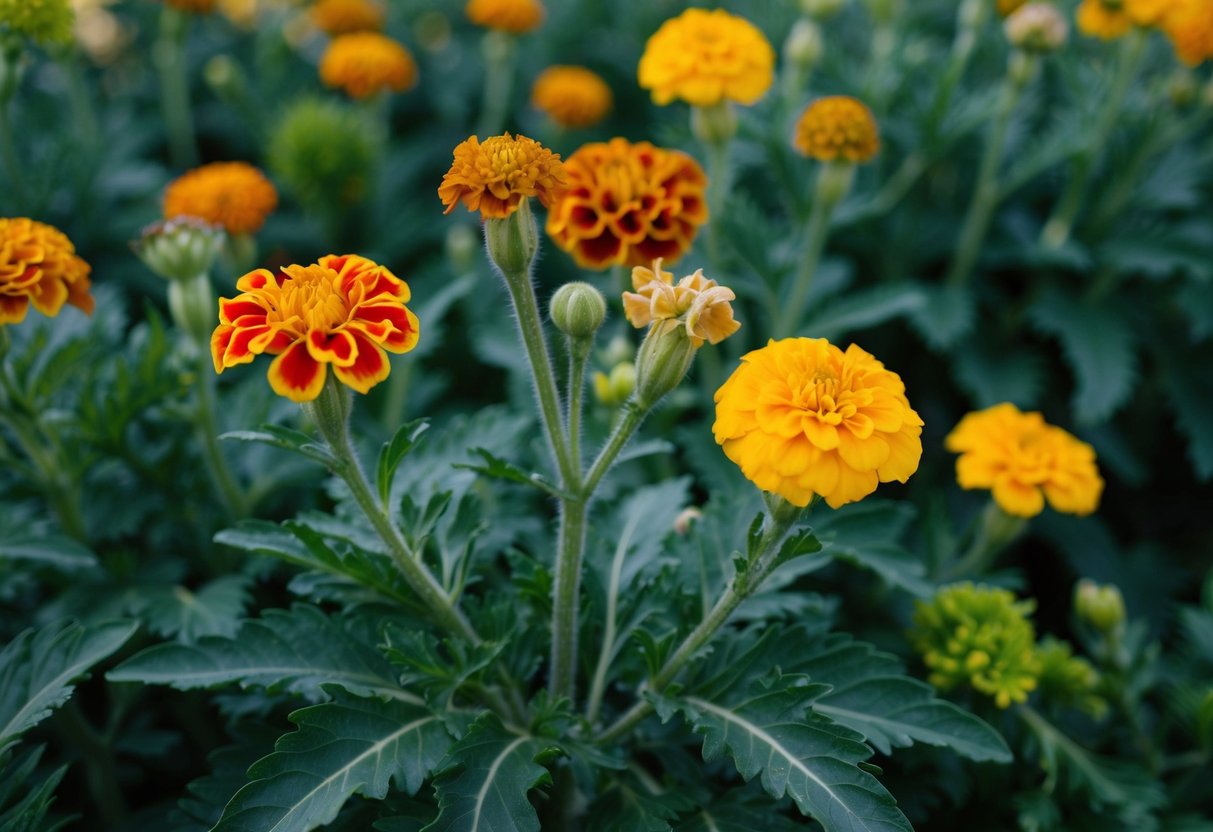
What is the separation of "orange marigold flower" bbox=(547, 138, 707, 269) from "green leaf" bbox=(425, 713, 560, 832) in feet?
2.31

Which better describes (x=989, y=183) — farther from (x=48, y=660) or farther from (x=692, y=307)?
(x=48, y=660)

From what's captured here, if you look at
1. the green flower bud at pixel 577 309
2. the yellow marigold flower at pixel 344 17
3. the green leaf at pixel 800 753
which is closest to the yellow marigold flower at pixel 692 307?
the green flower bud at pixel 577 309

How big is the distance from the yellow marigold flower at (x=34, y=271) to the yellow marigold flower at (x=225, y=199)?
0.52 m

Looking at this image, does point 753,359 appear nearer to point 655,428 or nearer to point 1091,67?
point 655,428

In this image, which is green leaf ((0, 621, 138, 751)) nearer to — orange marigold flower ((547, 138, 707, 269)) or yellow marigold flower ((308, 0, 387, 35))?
orange marigold flower ((547, 138, 707, 269))

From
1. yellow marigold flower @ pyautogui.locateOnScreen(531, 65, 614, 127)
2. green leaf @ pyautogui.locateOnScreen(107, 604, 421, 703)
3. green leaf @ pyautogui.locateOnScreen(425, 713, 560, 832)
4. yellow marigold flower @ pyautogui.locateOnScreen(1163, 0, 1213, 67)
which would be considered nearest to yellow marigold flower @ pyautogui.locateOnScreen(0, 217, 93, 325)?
green leaf @ pyautogui.locateOnScreen(107, 604, 421, 703)

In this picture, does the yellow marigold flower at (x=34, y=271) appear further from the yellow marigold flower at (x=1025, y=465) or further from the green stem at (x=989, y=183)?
the green stem at (x=989, y=183)

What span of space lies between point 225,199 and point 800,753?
1.56 meters

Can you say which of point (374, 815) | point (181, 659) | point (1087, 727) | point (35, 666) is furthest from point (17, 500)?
point (1087, 727)

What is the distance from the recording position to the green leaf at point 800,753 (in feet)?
3.83

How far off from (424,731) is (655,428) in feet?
3.18

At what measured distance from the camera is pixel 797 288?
2092 millimetres

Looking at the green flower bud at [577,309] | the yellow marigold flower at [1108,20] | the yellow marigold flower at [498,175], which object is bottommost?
the green flower bud at [577,309]

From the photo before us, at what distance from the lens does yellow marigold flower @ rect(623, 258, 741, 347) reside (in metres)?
1.16
